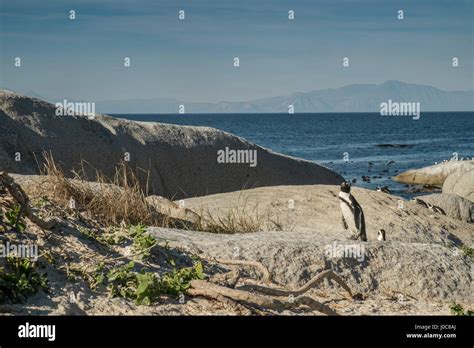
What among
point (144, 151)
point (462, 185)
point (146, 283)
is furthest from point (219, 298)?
point (462, 185)

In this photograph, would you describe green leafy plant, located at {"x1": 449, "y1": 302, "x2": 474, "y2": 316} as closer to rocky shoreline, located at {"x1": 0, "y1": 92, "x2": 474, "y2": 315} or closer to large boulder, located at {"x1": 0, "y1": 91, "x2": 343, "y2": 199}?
rocky shoreline, located at {"x1": 0, "y1": 92, "x2": 474, "y2": 315}

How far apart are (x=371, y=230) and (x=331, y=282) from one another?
4805 millimetres

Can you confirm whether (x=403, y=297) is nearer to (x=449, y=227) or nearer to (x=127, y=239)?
(x=127, y=239)

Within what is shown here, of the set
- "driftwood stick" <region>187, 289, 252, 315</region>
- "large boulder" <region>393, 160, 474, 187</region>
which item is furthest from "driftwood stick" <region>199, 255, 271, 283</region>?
"large boulder" <region>393, 160, 474, 187</region>

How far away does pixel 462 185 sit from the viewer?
26.5 metres

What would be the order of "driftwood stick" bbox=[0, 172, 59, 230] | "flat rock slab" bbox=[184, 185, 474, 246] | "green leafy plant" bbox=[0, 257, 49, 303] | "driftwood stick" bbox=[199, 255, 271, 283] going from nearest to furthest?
"green leafy plant" bbox=[0, 257, 49, 303] < "driftwood stick" bbox=[0, 172, 59, 230] < "driftwood stick" bbox=[199, 255, 271, 283] < "flat rock slab" bbox=[184, 185, 474, 246]

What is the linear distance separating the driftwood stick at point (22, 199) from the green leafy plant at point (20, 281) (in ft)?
2.25

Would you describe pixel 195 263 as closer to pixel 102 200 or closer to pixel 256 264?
pixel 256 264

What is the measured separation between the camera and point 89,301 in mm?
5215

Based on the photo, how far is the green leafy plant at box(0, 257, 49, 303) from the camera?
196 inches

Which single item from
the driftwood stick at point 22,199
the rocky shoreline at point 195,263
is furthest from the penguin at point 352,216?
the driftwood stick at point 22,199

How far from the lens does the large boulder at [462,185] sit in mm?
25969

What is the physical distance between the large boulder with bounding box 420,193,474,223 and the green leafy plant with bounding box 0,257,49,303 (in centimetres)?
1409
